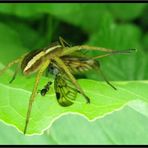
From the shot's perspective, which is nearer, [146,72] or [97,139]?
[97,139]

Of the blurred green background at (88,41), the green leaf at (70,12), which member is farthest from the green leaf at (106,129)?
the green leaf at (70,12)

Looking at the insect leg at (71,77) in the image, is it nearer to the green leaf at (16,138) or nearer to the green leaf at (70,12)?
the green leaf at (16,138)

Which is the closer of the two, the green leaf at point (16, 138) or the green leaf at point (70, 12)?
the green leaf at point (16, 138)

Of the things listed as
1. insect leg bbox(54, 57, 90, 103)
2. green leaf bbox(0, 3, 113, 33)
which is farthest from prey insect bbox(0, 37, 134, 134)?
green leaf bbox(0, 3, 113, 33)

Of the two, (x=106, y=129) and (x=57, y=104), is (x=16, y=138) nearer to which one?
(x=57, y=104)

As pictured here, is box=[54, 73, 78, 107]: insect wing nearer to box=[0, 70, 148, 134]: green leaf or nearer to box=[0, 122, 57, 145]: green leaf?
box=[0, 70, 148, 134]: green leaf
